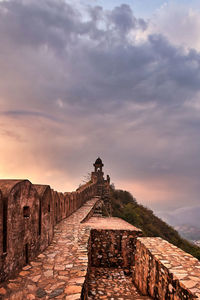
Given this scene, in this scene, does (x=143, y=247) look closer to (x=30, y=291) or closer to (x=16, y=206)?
(x=30, y=291)

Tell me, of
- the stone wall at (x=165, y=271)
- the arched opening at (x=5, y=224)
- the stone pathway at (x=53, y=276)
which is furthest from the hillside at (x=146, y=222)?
the arched opening at (x=5, y=224)

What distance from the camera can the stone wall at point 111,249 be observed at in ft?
23.6

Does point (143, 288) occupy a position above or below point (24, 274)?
below

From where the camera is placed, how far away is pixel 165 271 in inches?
148

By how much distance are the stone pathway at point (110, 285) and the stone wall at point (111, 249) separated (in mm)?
271

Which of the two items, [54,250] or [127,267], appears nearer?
[54,250]

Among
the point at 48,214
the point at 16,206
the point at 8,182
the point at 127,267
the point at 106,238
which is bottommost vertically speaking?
the point at 127,267

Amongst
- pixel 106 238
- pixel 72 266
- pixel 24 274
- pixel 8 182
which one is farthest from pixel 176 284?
pixel 106 238

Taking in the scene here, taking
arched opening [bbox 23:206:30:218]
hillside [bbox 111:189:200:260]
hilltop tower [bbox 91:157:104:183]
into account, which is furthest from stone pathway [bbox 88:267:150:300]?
hilltop tower [bbox 91:157:104:183]

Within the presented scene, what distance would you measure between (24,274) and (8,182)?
5.47ft

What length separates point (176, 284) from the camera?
10.8 feet

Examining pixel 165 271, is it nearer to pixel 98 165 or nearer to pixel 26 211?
pixel 26 211

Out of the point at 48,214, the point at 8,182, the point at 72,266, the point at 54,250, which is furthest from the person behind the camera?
the point at 48,214

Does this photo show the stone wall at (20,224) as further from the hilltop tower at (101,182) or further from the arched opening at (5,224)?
the hilltop tower at (101,182)
